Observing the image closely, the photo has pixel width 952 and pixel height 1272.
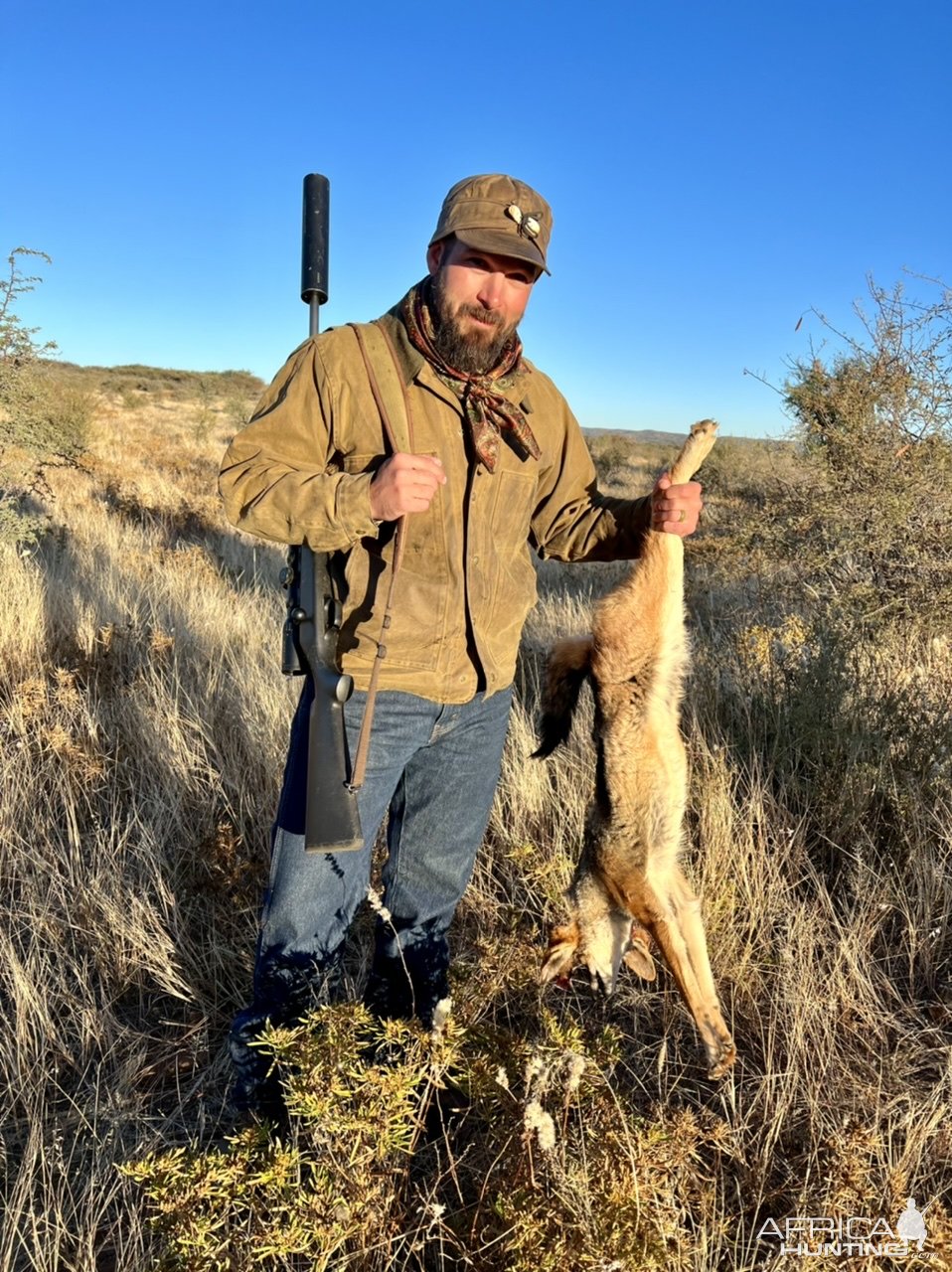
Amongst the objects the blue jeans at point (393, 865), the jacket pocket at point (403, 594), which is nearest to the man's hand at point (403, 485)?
the jacket pocket at point (403, 594)

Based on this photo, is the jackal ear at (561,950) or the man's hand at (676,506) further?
the jackal ear at (561,950)

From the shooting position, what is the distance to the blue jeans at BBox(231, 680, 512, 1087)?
243 cm

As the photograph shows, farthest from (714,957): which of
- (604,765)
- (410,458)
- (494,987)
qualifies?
(410,458)

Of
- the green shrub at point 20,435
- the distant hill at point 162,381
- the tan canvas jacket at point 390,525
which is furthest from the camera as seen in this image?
the distant hill at point 162,381

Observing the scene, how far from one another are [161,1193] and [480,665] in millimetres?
1580

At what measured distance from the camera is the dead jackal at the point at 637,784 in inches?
109

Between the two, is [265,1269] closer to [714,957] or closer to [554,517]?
[714,957]

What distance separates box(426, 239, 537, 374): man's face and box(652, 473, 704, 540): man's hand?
70cm

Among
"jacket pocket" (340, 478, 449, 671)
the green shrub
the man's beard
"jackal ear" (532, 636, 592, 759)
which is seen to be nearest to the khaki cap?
the man's beard

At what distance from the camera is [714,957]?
10.4ft

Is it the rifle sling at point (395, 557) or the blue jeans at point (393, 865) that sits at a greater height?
the rifle sling at point (395, 557)

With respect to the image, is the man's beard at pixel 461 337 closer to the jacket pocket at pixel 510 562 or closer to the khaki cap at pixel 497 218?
→ the khaki cap at pixel 497 218

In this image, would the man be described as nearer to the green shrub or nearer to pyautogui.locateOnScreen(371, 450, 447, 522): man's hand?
pyautogui.locateOnScreen(371, 450, 447, 522): man's hand

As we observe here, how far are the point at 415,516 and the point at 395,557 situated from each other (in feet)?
0.54
